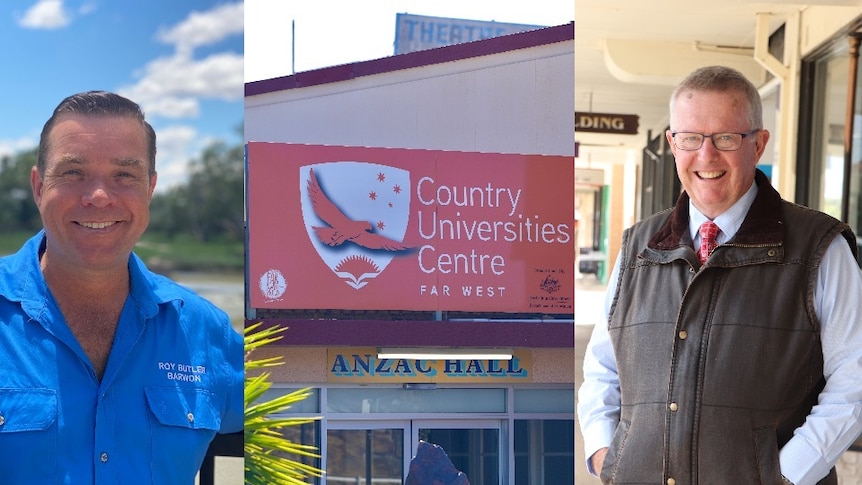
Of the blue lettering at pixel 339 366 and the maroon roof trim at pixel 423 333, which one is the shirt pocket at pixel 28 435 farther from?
the blue lettering at pixel 339 366

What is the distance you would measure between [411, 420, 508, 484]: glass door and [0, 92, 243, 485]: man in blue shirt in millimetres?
592

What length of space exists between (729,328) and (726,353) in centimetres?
6

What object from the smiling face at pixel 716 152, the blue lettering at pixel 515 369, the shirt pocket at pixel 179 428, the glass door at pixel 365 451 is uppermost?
the smiling face at pixel 716 152

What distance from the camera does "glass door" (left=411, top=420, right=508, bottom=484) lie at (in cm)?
259

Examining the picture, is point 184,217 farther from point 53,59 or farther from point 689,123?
point 689,123

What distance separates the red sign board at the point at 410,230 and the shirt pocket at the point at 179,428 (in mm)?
313

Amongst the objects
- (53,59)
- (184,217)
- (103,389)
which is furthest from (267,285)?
(53,59)

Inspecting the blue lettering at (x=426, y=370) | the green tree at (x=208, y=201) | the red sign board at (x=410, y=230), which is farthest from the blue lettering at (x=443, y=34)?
the blue lettering at (x=426, y=370)

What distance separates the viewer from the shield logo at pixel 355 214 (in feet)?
8.27

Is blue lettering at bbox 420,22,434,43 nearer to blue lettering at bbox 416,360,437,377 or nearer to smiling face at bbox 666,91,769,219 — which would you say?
smiling face at bbox 666,91,769,219

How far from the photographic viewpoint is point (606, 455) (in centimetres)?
243

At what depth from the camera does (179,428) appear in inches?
88.3

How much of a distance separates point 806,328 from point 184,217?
1464 millimetres

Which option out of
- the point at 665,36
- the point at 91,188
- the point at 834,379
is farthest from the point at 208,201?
the point at 665,36
